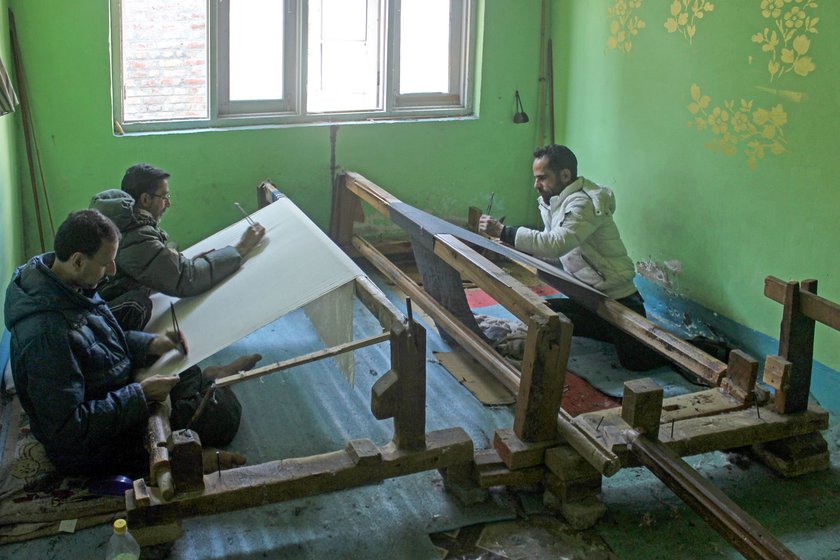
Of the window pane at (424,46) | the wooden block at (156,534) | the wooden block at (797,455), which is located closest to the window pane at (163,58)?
the window pane at (424,46)

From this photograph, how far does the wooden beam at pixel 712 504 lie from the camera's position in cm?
232

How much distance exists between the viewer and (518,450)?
9.72ft

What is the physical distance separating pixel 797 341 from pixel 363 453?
157 centimetres

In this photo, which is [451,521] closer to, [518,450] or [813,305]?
[518,450]

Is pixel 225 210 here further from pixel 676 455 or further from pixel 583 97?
pixel 676 455

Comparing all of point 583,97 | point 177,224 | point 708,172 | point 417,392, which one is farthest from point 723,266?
point 177,224

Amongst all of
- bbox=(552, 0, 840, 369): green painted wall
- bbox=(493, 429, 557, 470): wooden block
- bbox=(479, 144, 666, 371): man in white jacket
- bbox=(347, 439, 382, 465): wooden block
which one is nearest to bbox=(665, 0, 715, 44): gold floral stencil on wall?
bbox=(552, 0, 840, 369): green painted wall

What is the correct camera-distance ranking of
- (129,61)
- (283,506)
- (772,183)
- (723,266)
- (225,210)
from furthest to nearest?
1. (225,210)
2. (129,61)
3. (723,266)
4. (772,183)
5. (283,506)

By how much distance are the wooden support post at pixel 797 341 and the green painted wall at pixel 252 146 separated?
9.12 ft

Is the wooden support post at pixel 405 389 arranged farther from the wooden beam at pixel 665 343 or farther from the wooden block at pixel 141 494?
the wooden beam at pixel 665 343

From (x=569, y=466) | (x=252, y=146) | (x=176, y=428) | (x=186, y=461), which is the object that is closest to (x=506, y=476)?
(x=569, y=466)

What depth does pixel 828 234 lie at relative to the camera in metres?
3.72

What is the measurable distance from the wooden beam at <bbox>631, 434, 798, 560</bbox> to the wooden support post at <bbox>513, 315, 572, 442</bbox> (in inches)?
11.6

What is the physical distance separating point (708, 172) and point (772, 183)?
1.41 ft
